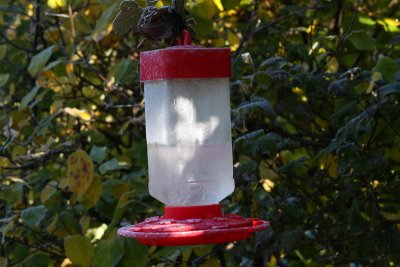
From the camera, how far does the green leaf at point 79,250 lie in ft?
10.1

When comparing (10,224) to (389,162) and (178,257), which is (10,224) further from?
(389,162)

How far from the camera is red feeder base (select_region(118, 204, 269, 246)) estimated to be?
180 cm

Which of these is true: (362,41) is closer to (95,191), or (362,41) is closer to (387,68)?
(387,68)

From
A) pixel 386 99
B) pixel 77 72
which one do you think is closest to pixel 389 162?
pixel 386 99

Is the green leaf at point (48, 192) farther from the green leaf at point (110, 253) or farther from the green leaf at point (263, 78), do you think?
the green leaf at point (263, 78)

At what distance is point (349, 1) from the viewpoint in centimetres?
372

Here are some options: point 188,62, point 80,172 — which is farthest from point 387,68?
point 80,172

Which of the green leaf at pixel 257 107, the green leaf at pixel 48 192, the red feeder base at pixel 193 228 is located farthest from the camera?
the green leaf at pixel 48 192

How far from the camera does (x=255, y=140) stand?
9.12ft

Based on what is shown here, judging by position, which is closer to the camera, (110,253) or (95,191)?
(110,253)

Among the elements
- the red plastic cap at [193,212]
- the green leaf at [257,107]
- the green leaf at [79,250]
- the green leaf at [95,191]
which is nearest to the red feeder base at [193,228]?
the red plastic cap at [193,212]

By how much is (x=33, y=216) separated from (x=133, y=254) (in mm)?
508

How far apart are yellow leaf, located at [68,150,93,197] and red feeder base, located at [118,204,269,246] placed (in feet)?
3.74

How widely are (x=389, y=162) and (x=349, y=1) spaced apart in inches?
43.6
